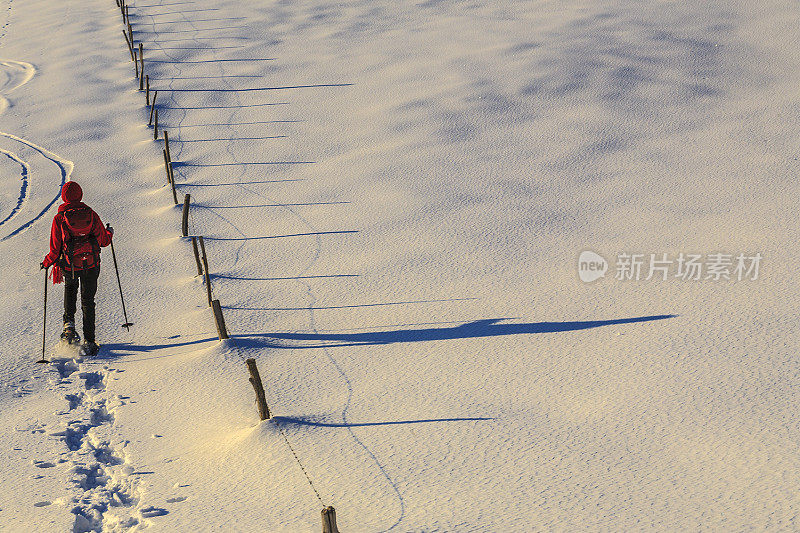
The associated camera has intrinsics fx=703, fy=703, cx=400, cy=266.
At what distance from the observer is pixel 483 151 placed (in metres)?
8.09

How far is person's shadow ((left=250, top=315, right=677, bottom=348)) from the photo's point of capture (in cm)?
490

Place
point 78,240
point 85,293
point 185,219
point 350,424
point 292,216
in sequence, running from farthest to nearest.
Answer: point 292,216, point 185,219, point 85,293, point 78,240, point 350,424

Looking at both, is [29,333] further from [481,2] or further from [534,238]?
[481,2]

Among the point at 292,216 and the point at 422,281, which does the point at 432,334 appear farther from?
the point at 292,216

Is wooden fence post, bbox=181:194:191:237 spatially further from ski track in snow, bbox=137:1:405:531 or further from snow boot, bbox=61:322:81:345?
snow boot, bbox=61:322:81:345

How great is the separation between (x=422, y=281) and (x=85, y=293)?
250 cm

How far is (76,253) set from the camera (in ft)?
15.6

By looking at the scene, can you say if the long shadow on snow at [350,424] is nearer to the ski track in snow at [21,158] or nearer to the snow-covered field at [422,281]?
the snow-covered field at [422,281]

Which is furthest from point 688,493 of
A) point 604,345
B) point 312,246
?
point 312,246

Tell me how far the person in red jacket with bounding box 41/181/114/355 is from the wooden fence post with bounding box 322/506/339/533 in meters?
2.83

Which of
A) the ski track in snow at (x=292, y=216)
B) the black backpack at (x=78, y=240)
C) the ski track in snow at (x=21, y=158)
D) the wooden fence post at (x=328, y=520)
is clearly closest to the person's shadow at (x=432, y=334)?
the ski track in snow at (x=292, y=216)

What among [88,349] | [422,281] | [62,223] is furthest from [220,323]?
[422,281]

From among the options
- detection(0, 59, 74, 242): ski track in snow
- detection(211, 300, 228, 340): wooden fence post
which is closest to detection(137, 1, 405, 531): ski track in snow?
detection(211, 300, 228, 340): wooden fence post

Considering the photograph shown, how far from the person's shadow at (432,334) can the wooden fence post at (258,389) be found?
1.02 m
